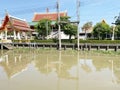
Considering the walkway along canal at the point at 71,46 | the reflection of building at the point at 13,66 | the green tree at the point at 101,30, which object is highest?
the green tree at the point at 101,30

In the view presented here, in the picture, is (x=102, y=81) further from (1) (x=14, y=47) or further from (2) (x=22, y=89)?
(1) (x=14, y=47)

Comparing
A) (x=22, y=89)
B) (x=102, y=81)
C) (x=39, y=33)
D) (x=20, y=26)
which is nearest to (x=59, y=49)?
(x=20, y=26)

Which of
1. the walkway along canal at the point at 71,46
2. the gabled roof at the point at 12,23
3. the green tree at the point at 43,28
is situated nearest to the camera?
the walkway along canal at the point at 71,46

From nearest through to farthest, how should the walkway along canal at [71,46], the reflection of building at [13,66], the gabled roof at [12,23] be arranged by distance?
the reflection of building at [13,66] → the walkway along canal at [71,46] → the gabled roof at [12,23]

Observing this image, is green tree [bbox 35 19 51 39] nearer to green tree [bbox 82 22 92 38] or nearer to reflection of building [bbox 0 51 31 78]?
green tree [bbox 82 22 92 38]

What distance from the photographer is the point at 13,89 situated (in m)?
11.0

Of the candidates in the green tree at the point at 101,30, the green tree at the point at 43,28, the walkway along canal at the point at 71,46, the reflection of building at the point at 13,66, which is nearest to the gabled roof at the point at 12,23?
the walkway along canal at the point at 71,46

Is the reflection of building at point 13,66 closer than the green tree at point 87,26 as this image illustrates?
Yes

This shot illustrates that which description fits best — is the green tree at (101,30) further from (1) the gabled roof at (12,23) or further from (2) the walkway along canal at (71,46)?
(2) the walkway along canal at (71,46)

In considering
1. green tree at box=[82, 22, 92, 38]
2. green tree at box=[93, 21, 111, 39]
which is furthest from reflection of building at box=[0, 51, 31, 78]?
green tree at box=[82, 22, 92, 38]

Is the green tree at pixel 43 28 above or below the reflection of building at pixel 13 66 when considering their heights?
above

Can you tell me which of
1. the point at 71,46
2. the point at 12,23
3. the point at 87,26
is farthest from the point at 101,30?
the point at 12,23

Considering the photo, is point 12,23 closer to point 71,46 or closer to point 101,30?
point 71,46

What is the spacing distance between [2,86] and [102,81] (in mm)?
4667
